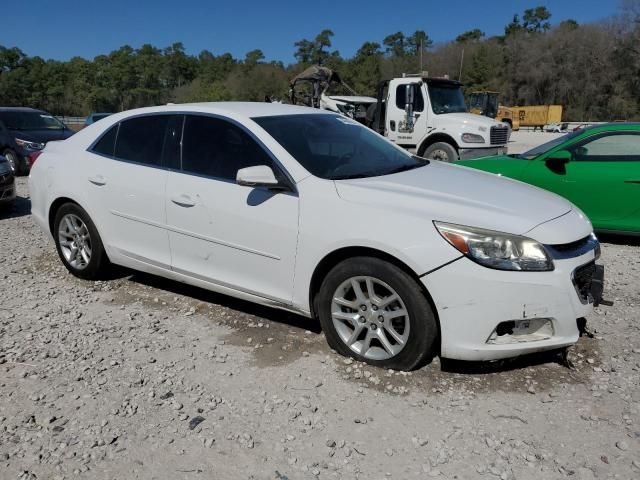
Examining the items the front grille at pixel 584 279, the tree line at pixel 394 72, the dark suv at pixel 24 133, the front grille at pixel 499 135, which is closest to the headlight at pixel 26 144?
the dark suv at pixel 24 133

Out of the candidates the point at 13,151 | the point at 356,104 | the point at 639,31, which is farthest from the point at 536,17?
the point at 13,151

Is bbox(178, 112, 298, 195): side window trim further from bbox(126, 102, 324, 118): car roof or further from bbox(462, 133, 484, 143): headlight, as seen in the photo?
bbox(462, 133, 484, 143): headlight

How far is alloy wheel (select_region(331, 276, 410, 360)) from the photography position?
3188 mm

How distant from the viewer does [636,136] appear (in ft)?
19.9

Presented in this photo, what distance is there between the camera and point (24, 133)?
12.4m

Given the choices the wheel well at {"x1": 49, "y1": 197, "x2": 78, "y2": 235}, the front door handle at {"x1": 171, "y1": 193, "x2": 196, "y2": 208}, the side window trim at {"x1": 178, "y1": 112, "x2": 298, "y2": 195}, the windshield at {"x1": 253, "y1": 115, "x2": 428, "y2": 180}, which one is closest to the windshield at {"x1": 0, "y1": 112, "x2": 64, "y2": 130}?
the wheel well at {"x1": 49, "y1": 197, "x2": 78, "y2": 235}

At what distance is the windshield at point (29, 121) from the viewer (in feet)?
41.5

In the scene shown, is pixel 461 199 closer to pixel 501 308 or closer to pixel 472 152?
pixel 501 308

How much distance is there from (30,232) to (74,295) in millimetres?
3106

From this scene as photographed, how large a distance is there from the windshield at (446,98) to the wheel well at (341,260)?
9.31 metres

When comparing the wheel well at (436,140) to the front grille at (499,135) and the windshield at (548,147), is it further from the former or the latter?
the windshield at (548,147)

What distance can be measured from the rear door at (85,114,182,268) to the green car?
4.29 meters

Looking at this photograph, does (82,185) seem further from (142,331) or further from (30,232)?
(30,232)

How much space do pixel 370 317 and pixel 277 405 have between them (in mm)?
757
